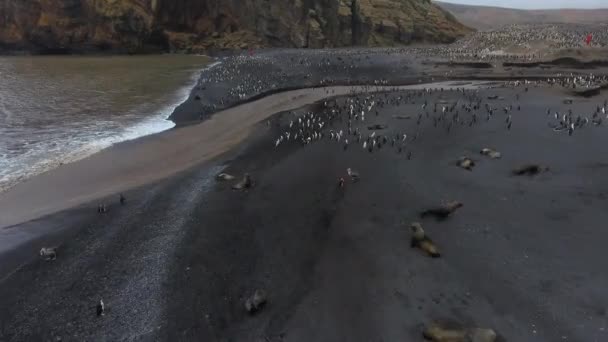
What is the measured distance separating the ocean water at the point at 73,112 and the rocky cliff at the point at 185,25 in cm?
3299

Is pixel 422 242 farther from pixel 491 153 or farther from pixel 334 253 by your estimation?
pixel 491 153

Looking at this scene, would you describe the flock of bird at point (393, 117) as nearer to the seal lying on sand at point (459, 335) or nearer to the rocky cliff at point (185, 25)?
the seal lying on sand at point (459, 335)

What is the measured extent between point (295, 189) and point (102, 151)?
9283 mm

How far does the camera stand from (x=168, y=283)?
8.27 m

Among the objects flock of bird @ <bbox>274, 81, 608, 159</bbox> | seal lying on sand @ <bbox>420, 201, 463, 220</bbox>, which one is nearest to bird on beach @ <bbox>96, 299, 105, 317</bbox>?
seal lying on sand @ <bbox>420, 201, 463, 220</bbox>

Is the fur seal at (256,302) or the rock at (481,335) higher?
the rock at (481,335)

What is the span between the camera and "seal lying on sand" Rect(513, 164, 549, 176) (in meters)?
11.6

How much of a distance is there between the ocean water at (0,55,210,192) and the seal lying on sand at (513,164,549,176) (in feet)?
50.8

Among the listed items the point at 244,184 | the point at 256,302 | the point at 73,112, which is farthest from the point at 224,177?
the point at 73,112

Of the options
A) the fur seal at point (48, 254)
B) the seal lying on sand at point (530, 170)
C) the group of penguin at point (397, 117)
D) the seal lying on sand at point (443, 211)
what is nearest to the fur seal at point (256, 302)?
the group of penguin at point (397, 117)

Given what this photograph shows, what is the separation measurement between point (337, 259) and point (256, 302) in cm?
206

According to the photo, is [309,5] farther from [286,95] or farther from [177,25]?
[286,95]

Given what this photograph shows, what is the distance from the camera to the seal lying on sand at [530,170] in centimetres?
1160

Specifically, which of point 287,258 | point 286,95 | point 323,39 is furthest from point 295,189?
point 323,39
